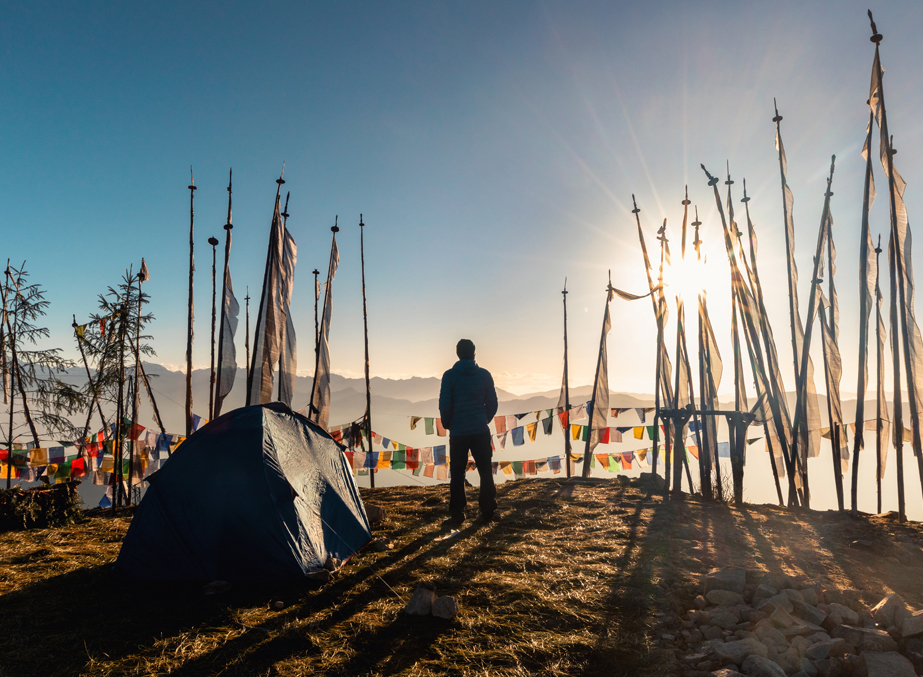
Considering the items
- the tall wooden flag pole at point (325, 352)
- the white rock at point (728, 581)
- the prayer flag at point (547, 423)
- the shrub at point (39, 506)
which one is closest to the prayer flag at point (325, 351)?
the tall wooden flag pole at point (325, 352)

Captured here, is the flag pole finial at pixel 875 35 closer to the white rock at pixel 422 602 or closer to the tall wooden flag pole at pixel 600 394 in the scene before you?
the tall wooden flag pole at pixel 600 394

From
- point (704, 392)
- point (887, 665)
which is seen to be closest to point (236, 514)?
point (887, 665)

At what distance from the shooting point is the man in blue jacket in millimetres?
7551

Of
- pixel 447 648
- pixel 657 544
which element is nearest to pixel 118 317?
pixel 447 648

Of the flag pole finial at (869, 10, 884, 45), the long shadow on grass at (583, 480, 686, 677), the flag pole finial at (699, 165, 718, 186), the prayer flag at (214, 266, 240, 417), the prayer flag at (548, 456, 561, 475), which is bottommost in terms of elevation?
the prayer flag at (548, 456, 561, 475)

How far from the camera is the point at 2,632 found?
12.5 ft

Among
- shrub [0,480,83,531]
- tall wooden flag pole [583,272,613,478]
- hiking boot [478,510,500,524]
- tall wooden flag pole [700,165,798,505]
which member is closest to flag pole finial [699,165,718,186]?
tall wooden flag pole [700,165,798,505]

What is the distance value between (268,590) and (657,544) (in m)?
4.96

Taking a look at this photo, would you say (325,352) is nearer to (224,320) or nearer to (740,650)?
(224,320)

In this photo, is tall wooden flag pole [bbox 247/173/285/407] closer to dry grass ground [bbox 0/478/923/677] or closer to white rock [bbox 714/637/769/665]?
dry grass ground [bbox 0/478/923/677]

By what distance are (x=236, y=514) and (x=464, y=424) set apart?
3.49 meters

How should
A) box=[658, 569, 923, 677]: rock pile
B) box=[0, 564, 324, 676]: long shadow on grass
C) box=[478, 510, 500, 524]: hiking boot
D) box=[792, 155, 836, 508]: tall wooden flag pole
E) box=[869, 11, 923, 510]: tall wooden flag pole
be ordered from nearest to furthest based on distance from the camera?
box=[658, 569, 923, 677]: rock pile < box=[0, 564, 324, 676]: long shadow on grass < box=[478, 510, 500, 524]: hiking boot < box=[869, 11, 923, 510]: tall wooden flag pole < box=[792, 155, 836, 508]: tall wooden flag pole

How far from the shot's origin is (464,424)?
7555 millimetres

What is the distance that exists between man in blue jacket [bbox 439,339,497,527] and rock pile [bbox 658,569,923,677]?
3717mm
